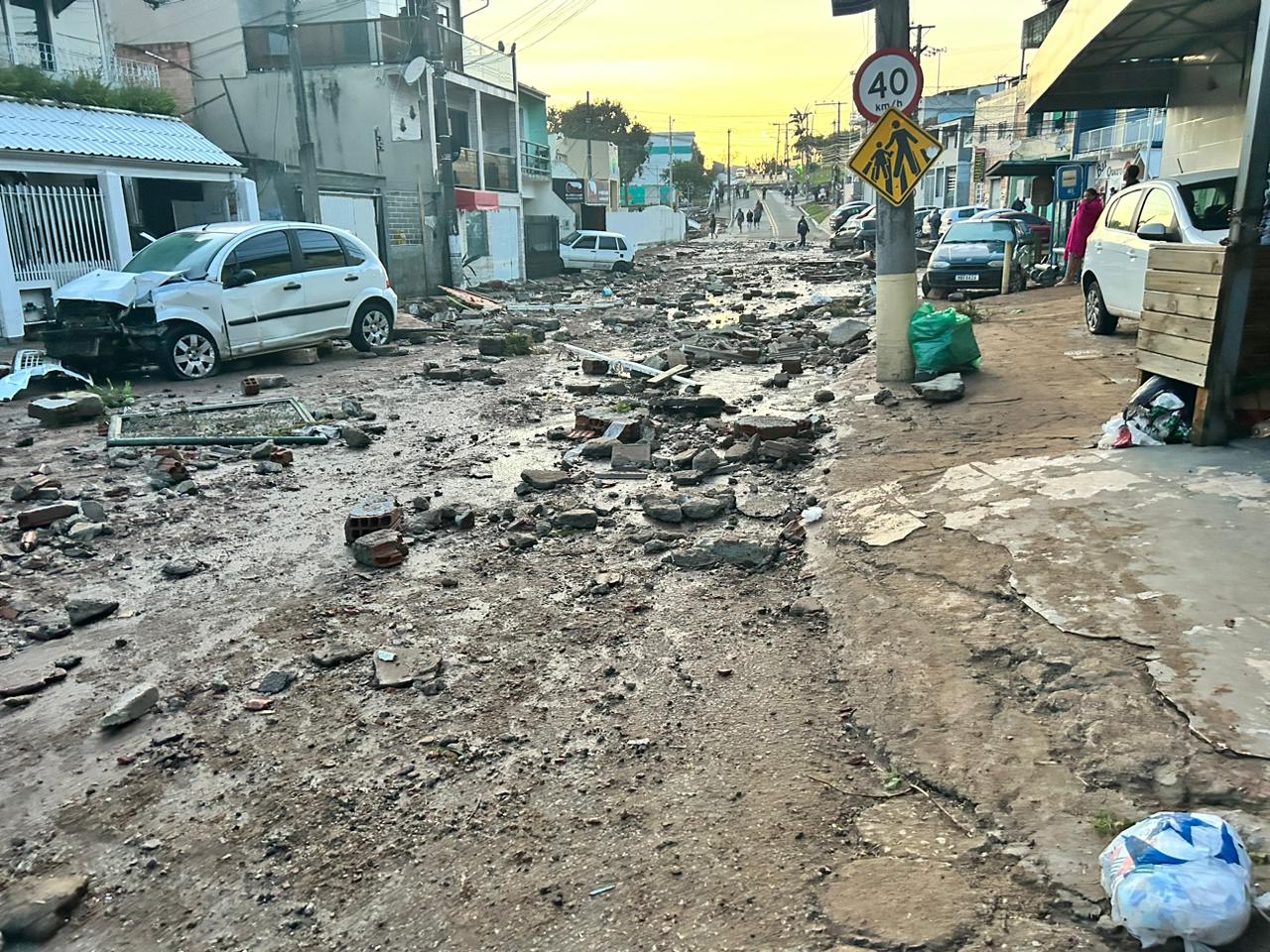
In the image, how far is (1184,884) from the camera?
7.36 feet

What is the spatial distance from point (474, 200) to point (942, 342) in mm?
23423

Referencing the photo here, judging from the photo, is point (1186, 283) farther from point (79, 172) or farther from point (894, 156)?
point (79, 172)

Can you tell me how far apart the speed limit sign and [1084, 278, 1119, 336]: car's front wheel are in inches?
177

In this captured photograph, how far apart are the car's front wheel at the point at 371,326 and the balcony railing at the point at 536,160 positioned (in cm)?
2548

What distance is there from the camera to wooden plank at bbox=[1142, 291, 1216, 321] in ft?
18.6

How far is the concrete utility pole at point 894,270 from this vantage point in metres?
9.02

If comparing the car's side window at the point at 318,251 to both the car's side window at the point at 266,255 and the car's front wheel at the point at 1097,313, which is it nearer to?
the car's side window at the point at 266,255

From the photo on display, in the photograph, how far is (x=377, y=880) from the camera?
2871mm

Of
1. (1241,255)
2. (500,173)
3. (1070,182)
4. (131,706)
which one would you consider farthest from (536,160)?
(131,706)

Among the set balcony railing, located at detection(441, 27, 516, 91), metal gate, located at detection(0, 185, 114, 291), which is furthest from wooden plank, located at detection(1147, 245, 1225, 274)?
balcony railing, located at detection(441, 27, 516, 91)

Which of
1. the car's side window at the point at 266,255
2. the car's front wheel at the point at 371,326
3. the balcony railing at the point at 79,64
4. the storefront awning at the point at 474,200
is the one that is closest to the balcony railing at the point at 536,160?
the storefront awning at the point at 474,200

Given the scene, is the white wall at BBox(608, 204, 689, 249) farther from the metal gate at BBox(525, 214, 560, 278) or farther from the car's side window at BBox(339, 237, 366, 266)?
the car's side window at BBox(339, 237, 366, 266)

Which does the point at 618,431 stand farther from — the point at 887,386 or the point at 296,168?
the point at 296,168

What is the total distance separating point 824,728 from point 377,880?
5.64 feet
